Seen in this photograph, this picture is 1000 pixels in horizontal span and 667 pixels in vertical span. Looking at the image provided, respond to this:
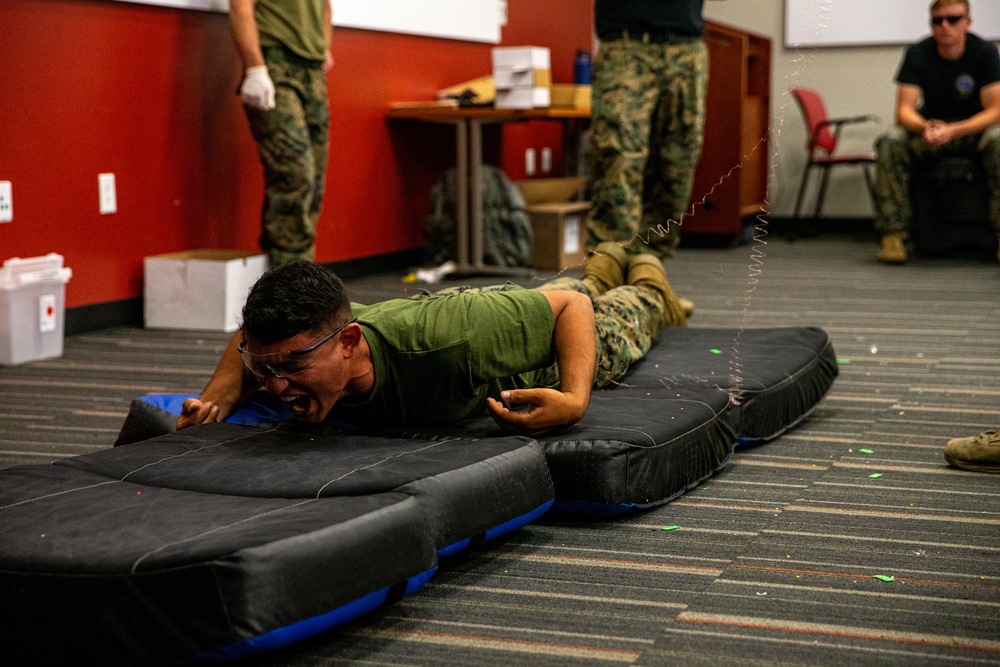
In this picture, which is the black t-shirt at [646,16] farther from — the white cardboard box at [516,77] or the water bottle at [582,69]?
the water bottle at [582,69]

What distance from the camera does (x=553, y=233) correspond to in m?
5.70

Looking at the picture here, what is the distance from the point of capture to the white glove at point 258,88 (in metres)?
4.08

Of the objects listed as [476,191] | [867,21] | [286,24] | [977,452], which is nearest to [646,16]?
[286,24]

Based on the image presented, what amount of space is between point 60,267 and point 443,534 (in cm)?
259

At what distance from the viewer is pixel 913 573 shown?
5.89 ft

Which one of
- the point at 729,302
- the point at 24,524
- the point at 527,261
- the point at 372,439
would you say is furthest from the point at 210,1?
the point at 24,524

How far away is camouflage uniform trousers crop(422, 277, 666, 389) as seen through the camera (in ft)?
7.62

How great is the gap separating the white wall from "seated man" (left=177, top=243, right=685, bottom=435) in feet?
18.0

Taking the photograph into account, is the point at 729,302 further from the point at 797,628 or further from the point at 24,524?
the point at 24,524

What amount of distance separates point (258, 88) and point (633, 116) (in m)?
1.31

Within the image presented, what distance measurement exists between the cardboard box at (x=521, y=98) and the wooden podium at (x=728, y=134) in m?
1.54

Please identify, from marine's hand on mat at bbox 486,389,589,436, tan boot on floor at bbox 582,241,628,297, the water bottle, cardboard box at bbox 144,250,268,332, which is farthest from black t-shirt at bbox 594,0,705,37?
the water bottle

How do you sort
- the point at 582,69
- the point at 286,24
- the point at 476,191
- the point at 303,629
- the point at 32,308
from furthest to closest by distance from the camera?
the point at 582,69, the point at 476,191, the point at 286,24, the point at 32,308, the point at 303,629

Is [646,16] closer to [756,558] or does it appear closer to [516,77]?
[516,77]
